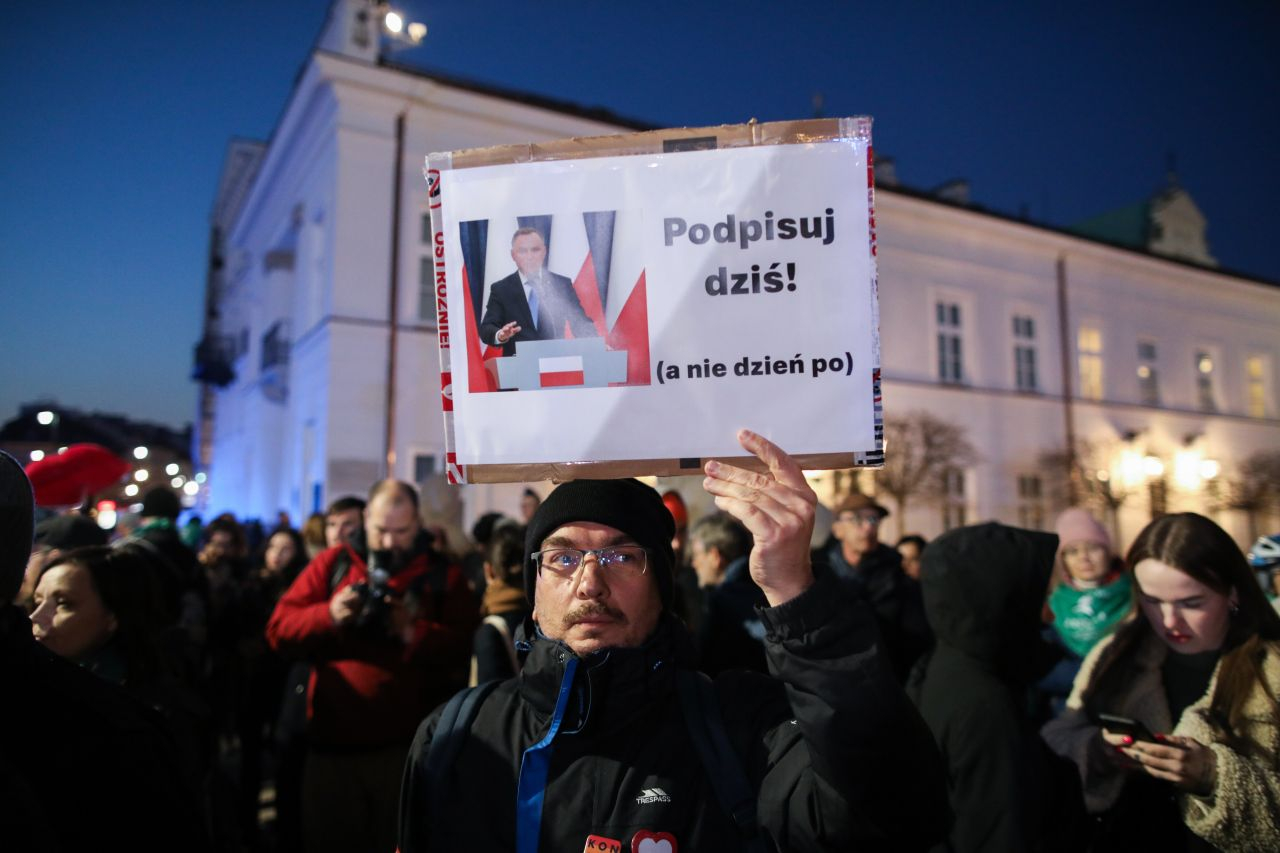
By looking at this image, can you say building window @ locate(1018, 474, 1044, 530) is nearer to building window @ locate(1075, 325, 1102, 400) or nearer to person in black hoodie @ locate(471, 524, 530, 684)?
building window @ locate(1075, 325, 1102, 400)

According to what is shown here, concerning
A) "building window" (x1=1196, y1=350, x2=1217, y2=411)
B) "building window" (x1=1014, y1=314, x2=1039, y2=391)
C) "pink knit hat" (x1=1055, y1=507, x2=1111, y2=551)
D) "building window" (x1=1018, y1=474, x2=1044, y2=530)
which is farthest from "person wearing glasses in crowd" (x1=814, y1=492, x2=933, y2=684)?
"building window" (x1=1196, y1=350, x2=1217, y2=411)

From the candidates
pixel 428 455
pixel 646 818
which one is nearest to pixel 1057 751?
pixel 646 818

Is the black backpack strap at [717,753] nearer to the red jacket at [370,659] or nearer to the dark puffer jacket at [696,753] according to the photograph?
the dark puffer jacket at [696,753]

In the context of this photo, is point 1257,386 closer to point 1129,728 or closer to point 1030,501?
point 1030,501

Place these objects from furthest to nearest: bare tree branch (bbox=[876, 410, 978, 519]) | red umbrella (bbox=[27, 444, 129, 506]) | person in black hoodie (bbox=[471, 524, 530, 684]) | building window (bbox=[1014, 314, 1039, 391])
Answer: building window (bbox=[1014, 314, 1039, 391]) → bare tree branch (bbox=[876, 410, 978, 519]) → red umbrella (bbox=[27, 444, 129, 506]) → person in black hoodie (bbox=[471, 524, 530, 684])

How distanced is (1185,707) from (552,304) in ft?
7.81

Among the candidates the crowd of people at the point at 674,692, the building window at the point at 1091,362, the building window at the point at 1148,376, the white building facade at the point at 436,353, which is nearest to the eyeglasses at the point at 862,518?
the crowd of people at the point at 674,692

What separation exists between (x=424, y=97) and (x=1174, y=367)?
23172 millimetres

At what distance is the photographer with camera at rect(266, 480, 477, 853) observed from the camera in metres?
3.39

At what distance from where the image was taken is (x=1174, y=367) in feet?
81.5

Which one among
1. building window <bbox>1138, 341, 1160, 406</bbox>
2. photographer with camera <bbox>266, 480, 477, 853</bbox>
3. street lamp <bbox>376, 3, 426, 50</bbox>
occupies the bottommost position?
photographer with camera <bbox>266, 480, 477, 853</bbox>

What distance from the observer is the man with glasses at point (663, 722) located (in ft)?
4.39

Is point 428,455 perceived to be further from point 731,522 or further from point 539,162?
Answer: point 539,162

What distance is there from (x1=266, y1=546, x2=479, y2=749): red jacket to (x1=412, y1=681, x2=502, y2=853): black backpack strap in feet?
5.74
